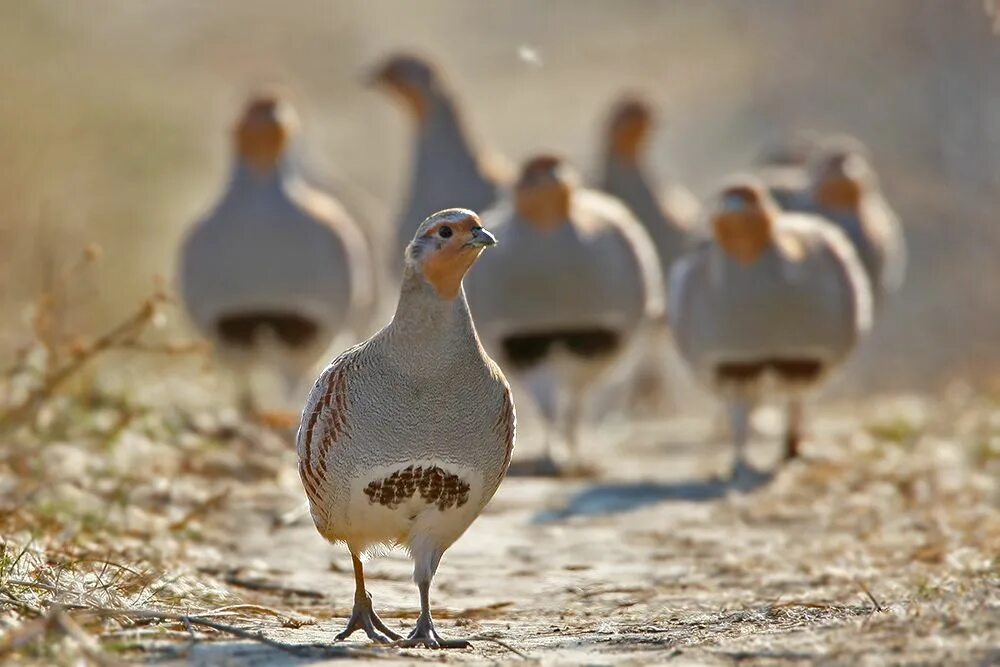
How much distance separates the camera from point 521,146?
78.1 feet

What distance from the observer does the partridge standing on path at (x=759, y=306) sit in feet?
27.9

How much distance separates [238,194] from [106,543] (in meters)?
4.80

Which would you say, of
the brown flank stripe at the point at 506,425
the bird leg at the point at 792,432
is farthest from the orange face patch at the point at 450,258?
the bird leg at the point at 792,432

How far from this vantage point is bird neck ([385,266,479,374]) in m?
4.73

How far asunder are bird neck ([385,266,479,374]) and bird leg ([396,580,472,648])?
0.61 metres

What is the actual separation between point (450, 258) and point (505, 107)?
76.7ft

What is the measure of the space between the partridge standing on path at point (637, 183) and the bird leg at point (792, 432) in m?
2.98

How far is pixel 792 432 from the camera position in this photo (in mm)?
9312

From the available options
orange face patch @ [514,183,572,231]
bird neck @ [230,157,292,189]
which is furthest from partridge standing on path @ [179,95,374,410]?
orange face patch @ [514,183,572,231]

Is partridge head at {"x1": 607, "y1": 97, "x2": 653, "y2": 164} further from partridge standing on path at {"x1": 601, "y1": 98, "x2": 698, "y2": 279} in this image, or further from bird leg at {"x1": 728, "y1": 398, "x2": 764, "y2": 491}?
bird leg at {"x1": 728, "y1": 398, "x2": 764, "y2": 491}

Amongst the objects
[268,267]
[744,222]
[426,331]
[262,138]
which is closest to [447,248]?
[426,331]

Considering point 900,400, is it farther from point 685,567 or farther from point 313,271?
point 685,567

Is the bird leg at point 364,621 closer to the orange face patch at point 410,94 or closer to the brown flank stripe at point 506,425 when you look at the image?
the brown flank stripe at point 506,425

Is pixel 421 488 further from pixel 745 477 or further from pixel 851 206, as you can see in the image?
pixel 851 206
